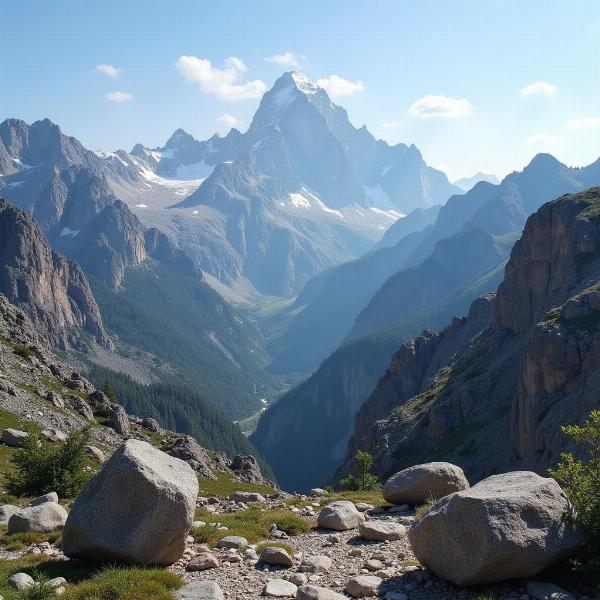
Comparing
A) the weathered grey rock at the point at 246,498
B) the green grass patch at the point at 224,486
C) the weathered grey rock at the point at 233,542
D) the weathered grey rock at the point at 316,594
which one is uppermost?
the weathered grey rock at the point at 316,594

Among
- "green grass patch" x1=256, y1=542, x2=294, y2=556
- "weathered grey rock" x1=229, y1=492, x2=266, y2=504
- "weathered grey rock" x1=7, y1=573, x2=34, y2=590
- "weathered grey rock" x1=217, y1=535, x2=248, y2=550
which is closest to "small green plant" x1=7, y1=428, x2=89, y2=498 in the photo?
"weathered grey rock" x1=229, y1=492, x2=266, y2=504

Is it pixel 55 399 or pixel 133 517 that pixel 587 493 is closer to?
pixel 133 517

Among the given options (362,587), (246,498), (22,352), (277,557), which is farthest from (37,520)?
(22,352)

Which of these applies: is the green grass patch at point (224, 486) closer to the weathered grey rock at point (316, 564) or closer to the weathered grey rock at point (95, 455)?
the weathered grey rock at point (95, 455)

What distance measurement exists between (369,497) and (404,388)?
120596 millimetres

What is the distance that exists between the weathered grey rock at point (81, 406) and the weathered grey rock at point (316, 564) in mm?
62893

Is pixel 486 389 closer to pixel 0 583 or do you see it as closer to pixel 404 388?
pixel 404 388

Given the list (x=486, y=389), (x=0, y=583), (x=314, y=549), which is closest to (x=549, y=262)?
(x=486, y=389)

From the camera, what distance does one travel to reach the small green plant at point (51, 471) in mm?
32656

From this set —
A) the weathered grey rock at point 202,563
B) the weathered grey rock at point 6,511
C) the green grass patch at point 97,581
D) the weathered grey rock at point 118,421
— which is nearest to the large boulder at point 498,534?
the weathered grey rock at point 202,563

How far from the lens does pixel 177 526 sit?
54.3ft

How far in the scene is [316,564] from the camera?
16.8 meters

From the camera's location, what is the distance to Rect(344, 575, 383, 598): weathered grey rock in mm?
14734

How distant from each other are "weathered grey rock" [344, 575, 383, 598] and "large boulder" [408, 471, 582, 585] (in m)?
1.51
